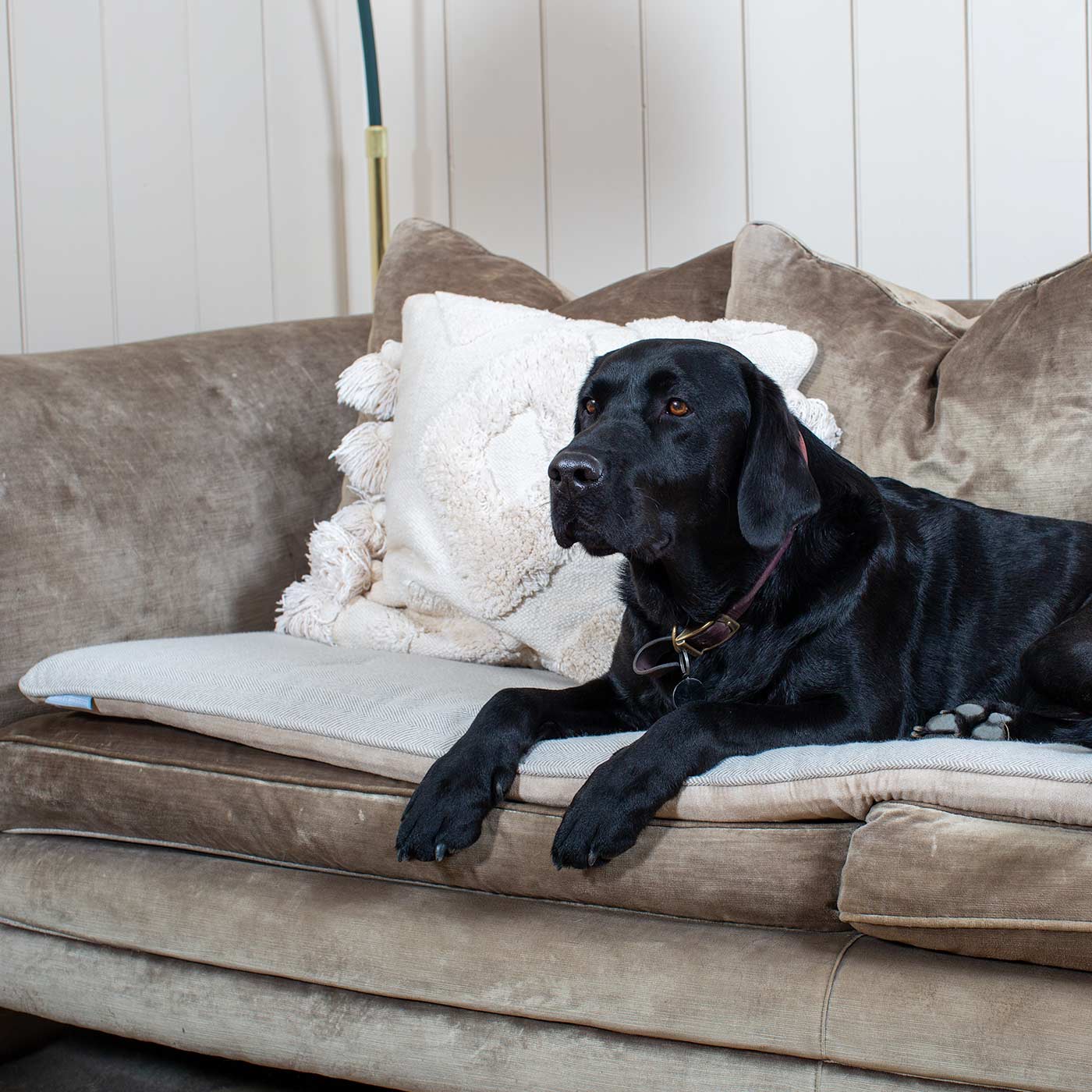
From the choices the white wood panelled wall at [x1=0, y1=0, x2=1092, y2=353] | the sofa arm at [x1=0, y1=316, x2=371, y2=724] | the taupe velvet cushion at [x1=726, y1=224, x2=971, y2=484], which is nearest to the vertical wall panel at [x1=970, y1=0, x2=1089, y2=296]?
the white wood panelled wall at [x1=0, y1=0, x2=1092, y2=353]

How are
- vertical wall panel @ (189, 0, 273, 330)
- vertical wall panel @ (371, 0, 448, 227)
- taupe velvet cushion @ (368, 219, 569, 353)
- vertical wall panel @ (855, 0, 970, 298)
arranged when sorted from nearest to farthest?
taupe velvet cushion @ (368, 219, 569, 353)
vertical wall panel @ (855, 0, 970, 298)
vertical wall panel @ (189, 0, 273, 330)
vertical wall panel @ (371, 0, 448, 227)

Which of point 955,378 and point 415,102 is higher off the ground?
point 415,102

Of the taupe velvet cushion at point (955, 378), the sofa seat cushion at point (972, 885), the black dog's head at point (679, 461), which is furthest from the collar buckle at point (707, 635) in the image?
the taupe velvet cushion at point (955, 378)

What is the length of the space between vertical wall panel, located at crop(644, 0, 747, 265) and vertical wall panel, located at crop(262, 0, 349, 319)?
3.20 feet

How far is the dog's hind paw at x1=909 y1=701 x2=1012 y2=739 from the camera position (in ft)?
4.87

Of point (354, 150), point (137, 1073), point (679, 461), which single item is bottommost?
point (137, 1073)

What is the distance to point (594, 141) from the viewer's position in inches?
127

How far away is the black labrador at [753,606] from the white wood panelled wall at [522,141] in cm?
147

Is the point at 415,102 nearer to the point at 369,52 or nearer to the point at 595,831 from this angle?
the point at 369,52

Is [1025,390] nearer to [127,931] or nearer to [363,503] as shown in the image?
[363,503]

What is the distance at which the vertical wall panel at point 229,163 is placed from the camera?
10.8 feet

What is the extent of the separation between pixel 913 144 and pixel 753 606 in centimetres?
180

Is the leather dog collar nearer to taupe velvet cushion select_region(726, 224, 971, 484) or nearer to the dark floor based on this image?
taupe velvet cushion select_region(726, 224, 971, 484)

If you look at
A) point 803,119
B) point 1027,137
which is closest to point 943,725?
point 1027,137
